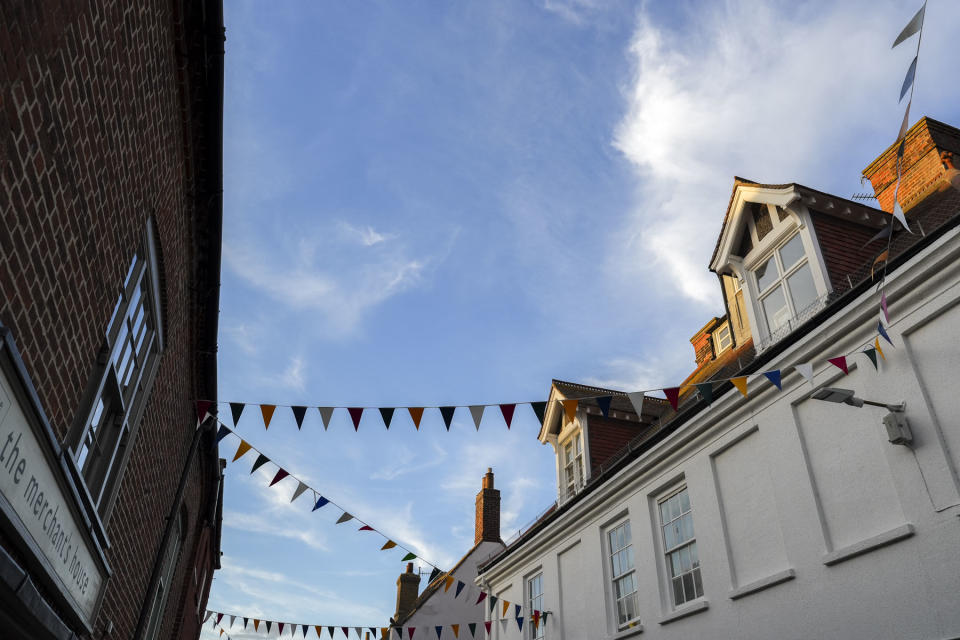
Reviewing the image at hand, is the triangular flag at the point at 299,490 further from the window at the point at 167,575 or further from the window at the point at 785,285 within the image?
the window at the point at 785,285

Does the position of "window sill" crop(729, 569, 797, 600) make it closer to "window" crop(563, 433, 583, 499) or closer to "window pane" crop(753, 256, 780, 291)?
"window pane" crop(753, 256, 780, 291)

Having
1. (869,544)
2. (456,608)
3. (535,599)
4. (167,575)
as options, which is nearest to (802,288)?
(869,544)

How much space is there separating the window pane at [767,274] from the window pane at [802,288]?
383 mm

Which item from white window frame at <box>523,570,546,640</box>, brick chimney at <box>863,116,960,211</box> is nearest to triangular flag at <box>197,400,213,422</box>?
white window frame at <box>523,570,546,640</box>

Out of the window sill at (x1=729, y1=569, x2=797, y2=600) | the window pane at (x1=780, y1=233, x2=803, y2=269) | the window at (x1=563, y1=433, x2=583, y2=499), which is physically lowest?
the window sill at (x1=729, y1=569, x2=797, y2=600)

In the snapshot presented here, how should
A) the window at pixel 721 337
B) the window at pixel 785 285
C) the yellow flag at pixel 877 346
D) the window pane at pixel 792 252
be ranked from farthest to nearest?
the window at pixel 721 337 → the window pane at pixel 792 252 → the window at pixel 785 285 → the yellow flag at pixel 877 346

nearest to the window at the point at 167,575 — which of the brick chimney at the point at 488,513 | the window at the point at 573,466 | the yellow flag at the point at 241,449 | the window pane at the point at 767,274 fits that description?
the yellow flag at the point at 241,449

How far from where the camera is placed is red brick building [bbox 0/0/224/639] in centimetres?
328

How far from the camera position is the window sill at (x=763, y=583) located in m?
7.85

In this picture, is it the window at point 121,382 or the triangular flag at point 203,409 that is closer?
the window at point 121,382

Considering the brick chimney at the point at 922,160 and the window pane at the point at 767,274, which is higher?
the brick chimney at the point at 922,160

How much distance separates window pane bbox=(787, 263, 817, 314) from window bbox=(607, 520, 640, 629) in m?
5.03

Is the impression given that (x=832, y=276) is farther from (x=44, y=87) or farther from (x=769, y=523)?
(x=44, y=87)

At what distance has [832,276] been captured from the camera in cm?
893
